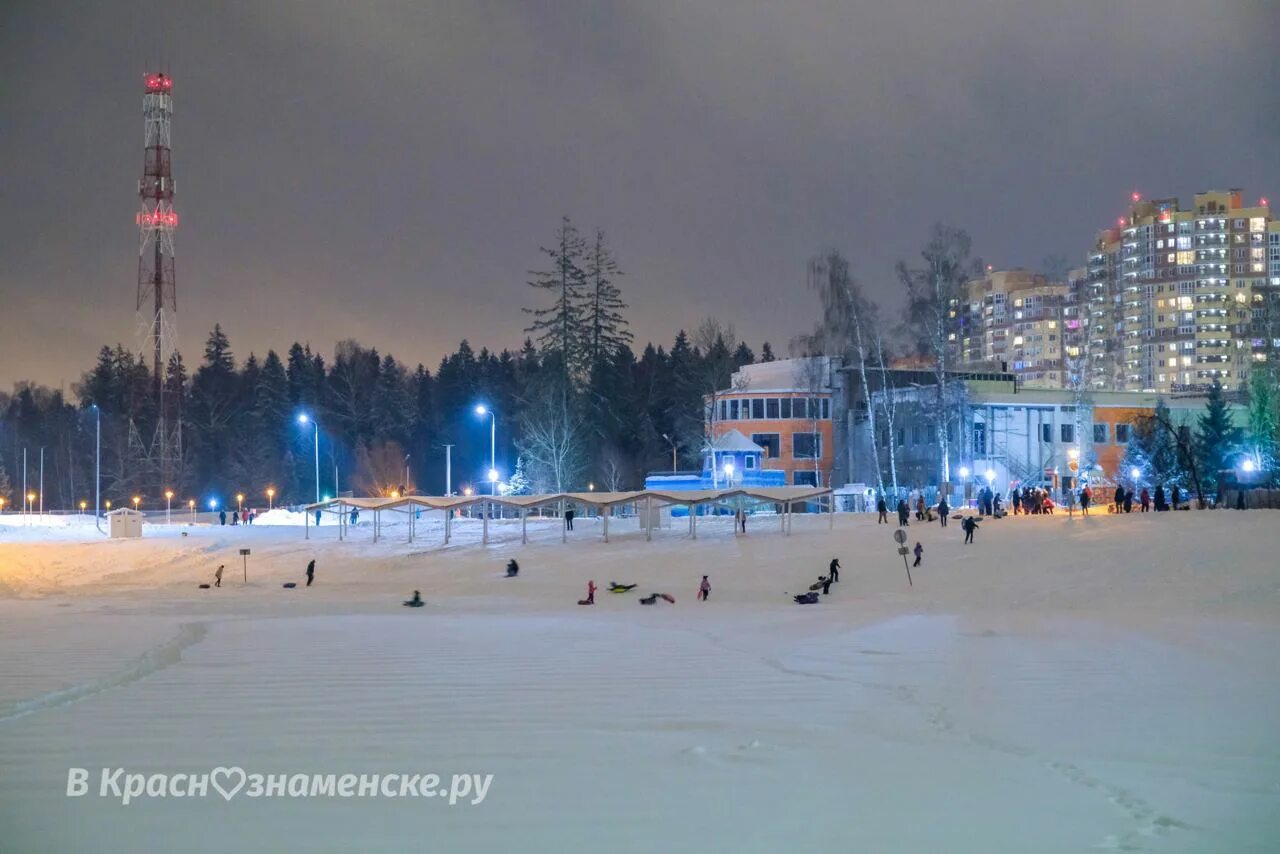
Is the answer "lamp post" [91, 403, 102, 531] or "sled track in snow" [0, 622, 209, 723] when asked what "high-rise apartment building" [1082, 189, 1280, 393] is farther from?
"sled track in snow" [0, 622, 209, 723]

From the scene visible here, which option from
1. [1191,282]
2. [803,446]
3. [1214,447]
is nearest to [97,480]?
[803,446]

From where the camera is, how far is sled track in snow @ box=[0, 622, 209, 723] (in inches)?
493

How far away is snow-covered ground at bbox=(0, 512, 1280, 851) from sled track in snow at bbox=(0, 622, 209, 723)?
8 cm

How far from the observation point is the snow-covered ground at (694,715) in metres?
8.75

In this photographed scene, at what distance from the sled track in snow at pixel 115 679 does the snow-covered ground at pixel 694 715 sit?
0.27 feet

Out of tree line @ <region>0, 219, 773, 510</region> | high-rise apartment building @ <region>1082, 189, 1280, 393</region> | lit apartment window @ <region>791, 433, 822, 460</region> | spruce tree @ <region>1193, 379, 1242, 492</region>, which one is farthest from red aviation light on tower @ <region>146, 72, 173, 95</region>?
high-rise apartment building @ <region>1082, 189, 1280, 393</region>

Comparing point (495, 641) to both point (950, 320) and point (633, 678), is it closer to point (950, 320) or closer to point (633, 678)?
point (633, 678)

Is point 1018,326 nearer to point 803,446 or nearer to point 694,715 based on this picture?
point 803,446

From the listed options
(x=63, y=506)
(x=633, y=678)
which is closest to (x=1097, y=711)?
(x=633, y=678)

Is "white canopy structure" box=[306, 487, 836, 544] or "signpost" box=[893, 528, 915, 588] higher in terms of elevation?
"white canopy structure" box=[306, 487, 836, 544]

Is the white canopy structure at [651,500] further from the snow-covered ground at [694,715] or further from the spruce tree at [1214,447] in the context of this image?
the spruce tree at [1214,447]

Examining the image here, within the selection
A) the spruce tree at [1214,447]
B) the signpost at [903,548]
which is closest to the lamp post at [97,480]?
the signpost at [903,548]

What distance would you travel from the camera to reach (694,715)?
41.7ft

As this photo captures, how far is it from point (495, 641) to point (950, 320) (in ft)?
116
